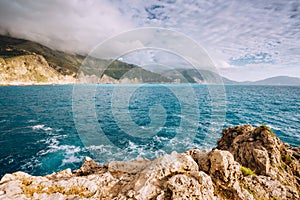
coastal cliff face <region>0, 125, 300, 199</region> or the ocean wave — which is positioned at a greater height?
coastal cliff face <region>0, 125, 300, 199</region>

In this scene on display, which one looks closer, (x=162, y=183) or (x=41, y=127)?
(x=162, y=183)

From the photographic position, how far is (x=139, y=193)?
17.0 feet

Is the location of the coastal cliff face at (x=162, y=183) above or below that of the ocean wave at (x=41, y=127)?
above

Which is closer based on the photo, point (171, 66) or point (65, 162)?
point (171, 66)

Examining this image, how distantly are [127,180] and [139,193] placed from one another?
1614 mm

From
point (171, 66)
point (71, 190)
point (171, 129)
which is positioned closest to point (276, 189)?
point (171, 66)

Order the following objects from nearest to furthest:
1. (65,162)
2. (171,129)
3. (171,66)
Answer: (171,66) → (65,162) → (171,129)

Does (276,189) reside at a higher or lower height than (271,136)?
lower

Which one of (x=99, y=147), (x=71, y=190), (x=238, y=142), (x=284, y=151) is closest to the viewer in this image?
(x=71, y=190)

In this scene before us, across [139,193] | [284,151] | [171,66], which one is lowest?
[284,151]

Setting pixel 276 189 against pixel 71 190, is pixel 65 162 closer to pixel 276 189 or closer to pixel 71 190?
pixel 71 190

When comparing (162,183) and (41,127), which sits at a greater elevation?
(162,183)

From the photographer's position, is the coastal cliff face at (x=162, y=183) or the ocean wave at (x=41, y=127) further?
the ocean wave at (x=41, y=127)

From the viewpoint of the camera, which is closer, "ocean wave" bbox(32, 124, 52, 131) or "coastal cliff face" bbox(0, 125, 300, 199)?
"coastal cliff face" bbox(0, 125, 300, 199)
